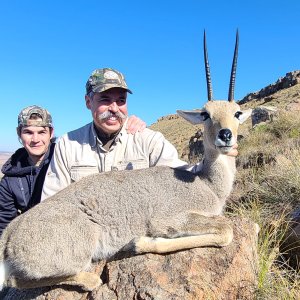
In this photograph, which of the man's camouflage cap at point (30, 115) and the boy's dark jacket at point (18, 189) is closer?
the boy's dark jacket at point (18, 189)

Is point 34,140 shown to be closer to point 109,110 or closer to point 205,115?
point 109,110

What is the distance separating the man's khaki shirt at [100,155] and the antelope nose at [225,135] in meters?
1.87

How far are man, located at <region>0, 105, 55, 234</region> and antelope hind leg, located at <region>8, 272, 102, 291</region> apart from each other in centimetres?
288

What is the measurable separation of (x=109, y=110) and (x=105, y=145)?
2.53 ft

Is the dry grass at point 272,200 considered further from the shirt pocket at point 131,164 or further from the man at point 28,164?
the man at point 28,164

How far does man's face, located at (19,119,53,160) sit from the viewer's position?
8562 millimetres

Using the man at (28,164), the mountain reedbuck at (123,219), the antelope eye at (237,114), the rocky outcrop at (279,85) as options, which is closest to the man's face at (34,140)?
the man at (28,164)

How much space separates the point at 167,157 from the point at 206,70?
1.93 meters

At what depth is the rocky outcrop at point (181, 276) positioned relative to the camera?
16.4 ft

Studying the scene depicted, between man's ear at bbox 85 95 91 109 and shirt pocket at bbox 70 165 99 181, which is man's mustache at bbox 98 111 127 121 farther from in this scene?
shirt pocket at bbox 70 165 99 181

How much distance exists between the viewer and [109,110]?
7.70 meters

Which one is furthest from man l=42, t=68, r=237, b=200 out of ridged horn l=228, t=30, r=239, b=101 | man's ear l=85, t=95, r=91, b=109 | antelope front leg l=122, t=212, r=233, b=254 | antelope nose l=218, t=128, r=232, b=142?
antelope front leg l=122, t=212, r=233, b=254

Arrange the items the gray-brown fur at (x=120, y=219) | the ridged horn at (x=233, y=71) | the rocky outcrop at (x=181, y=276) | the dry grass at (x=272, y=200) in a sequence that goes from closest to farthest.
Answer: the rocky outcrop at (x=181, y=276) < the gray-brown fur at (x=120, y=219) < the dry grass at (x=272, y=200) < the ridged horn at (x=233, y=71)

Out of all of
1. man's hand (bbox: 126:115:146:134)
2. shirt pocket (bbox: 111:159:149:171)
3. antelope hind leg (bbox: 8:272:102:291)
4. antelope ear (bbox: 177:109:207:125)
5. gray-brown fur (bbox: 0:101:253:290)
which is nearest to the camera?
gray-brown fur (bbox: 0:101:253:290)
